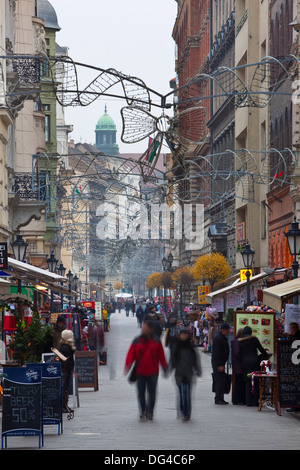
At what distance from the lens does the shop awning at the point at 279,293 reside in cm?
2067

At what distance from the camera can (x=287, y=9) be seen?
4438 cm

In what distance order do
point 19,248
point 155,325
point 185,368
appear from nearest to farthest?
1. point 185,368
2. point 155,325
3. point 19,248

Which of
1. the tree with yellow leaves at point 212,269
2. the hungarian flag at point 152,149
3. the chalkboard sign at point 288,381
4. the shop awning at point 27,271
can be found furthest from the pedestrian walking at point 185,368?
the tree with yellow leaves at point 212,269

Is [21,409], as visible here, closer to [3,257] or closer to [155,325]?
[3,257]

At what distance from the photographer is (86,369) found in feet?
85.2

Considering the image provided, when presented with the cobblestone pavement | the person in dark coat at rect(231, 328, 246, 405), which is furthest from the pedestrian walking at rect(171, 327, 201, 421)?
the person in dark coat at rect(231, 328, 246, 405)

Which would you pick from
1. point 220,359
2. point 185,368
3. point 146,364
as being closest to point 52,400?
point 146,364

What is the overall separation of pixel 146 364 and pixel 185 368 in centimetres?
72

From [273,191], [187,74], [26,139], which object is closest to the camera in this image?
[273,191]

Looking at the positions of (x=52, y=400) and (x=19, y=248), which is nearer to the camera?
(x=52, y=400)

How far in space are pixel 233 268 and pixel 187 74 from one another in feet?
108

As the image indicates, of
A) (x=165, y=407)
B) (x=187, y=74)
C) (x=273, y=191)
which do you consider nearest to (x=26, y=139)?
(x=273, y=191)

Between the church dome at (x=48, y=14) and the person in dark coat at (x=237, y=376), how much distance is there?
220 ft

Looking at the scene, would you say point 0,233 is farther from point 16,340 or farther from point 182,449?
point 182,449
